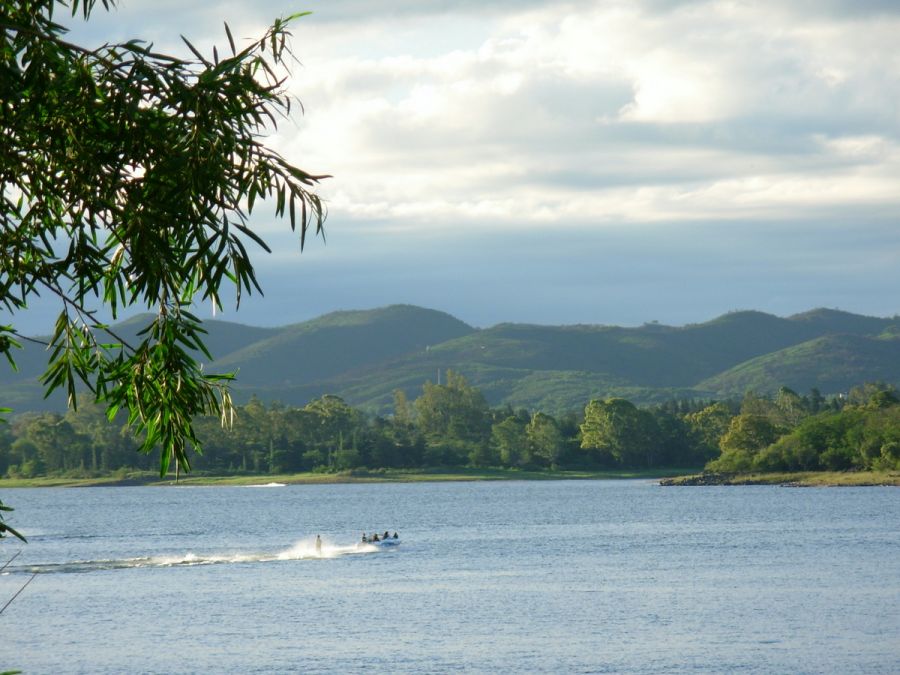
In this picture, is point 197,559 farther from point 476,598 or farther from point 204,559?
point 476,598

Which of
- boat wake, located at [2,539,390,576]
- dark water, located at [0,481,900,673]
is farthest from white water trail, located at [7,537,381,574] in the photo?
dark water, located at [0,481,900,673]

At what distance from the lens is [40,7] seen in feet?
34.5

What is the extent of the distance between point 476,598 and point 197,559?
33.4m

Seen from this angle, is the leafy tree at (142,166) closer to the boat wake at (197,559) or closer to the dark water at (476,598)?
the dark water at (476,598)

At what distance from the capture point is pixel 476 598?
65000mm

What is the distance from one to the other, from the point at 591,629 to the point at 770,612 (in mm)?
9661

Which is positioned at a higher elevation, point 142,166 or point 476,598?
point 142,166

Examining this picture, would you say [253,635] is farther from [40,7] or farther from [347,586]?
[40,7]

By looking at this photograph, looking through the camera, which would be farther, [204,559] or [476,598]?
[204,559]

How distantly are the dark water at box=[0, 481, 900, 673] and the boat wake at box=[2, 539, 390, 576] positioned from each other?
459mm

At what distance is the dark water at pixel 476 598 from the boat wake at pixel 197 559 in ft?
1.50

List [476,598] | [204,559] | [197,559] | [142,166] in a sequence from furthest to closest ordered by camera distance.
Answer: [197,559] < [204,559] < [476,598] < [142,166]

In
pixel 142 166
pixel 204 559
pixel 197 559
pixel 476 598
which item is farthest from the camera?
pixel 197 559

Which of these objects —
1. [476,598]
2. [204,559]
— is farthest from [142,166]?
[204,559]
